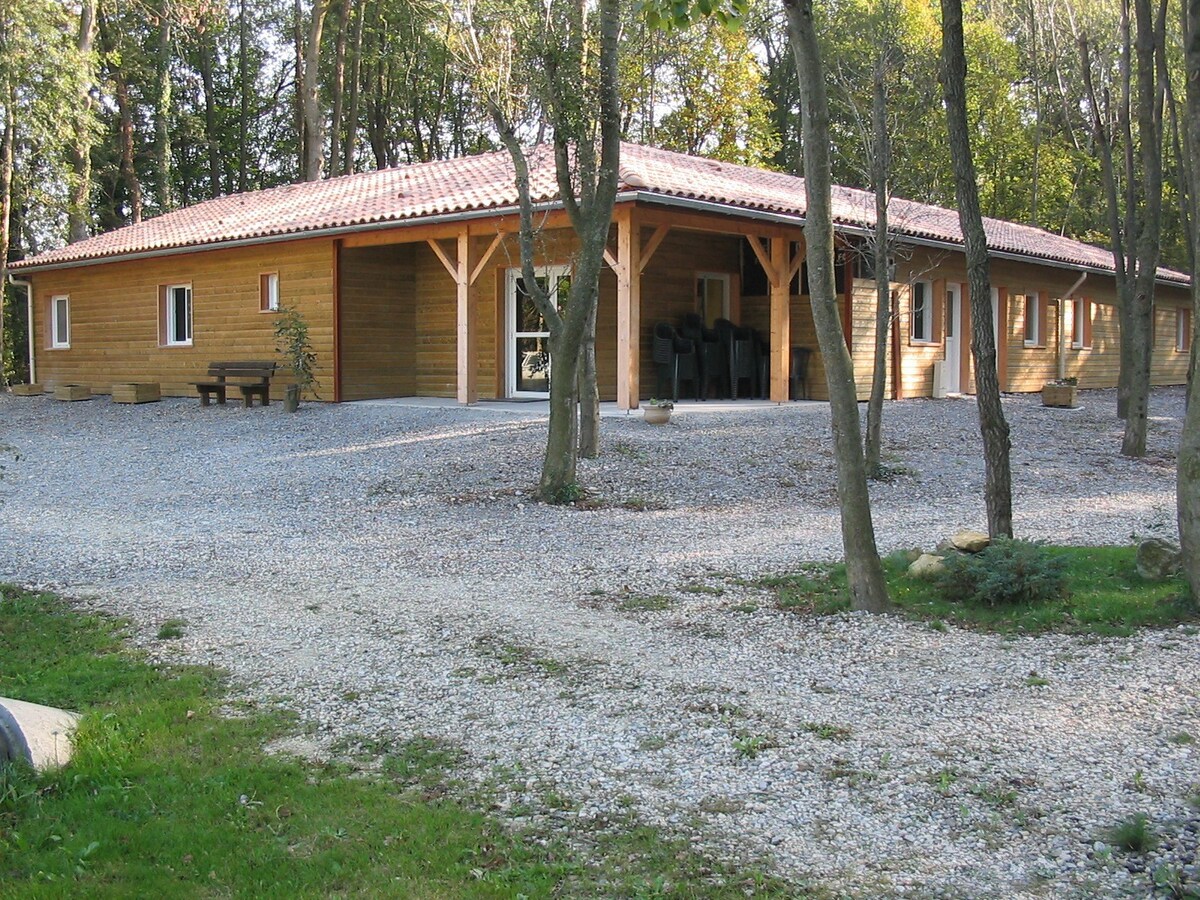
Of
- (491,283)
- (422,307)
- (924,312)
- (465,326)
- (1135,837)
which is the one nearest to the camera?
(1135,837)

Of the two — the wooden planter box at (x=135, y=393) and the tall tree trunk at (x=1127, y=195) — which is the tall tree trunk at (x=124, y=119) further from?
the tall tree trunk at (x=1127, y=195)

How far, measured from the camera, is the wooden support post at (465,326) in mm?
17219

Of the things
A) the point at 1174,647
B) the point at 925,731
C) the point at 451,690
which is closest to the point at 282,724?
the point at 451,690

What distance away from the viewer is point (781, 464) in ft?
41.3

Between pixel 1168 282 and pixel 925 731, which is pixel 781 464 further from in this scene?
pixel 1168 282

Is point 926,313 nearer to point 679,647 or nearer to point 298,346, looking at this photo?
point 298,346

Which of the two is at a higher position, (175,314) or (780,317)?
(175,314)

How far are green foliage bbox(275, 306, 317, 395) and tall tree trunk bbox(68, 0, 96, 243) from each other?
27.8 ft

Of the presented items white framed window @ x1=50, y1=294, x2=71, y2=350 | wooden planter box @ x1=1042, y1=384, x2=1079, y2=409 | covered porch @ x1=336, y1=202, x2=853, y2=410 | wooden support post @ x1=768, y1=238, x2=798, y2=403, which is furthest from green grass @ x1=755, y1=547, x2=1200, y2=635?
white framed window @ x1=50, y1=294, x2=71, y2=350

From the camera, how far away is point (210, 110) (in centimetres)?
3531

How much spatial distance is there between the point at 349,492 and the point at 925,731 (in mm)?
7960

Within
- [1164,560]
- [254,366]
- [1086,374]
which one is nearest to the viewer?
[1164,560]

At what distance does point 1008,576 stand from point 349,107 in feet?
103

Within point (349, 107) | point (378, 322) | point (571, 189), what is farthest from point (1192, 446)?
point (349, 107)
